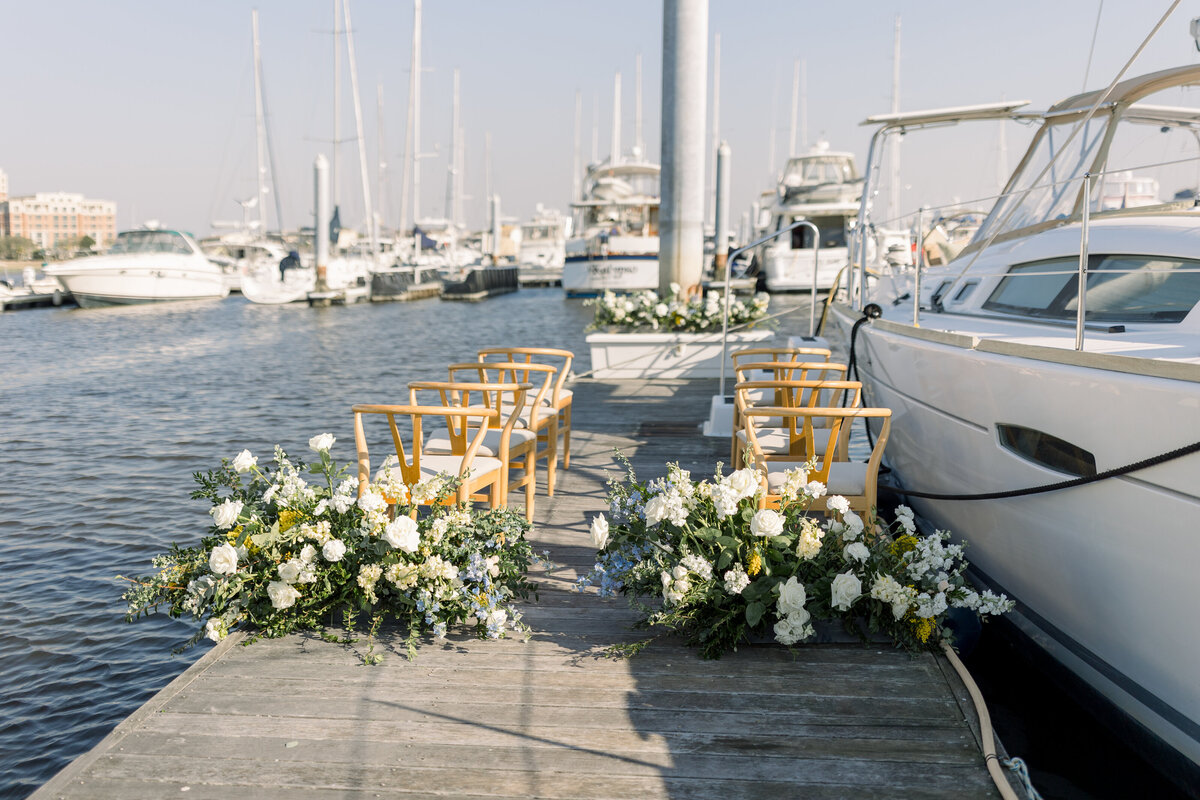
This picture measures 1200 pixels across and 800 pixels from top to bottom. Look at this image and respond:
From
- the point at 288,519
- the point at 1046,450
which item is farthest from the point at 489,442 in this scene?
the point at 1046,450

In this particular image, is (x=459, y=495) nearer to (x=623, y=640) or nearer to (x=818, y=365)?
(x=623, y=640)

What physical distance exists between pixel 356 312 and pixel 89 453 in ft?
73.3

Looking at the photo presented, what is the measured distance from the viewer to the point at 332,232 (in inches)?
1750

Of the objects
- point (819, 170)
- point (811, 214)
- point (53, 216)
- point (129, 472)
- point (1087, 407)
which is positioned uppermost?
point (53, 216)

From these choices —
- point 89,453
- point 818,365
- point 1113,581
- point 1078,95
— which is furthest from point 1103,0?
point 89,453

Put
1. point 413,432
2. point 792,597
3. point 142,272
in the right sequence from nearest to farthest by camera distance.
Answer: point 792,597 < point 413,432 < point 142,272

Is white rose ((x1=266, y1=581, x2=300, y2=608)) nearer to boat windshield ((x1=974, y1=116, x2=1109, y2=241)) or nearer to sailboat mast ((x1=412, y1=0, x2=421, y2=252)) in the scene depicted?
boat windshield ((x1=974, y1=116, x2=1109, y2=241))

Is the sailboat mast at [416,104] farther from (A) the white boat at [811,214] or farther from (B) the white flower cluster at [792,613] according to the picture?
(B) the white flower cluster at [792,613]

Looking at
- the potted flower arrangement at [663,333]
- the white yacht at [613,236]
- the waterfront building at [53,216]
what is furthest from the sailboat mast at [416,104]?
the waterfront building at [53,216]

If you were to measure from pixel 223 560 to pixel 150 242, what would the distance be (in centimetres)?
3301

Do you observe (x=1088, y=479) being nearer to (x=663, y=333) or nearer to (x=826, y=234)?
(x=663, y=333)

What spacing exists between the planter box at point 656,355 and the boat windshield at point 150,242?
1068 inches

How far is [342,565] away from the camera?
3387 mm

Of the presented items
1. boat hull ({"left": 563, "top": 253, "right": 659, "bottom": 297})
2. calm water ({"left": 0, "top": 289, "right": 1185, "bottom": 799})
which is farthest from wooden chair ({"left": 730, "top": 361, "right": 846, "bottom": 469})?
boat hull ({"left": 563, "top": 253, "right": 659, "bottom": 297})
